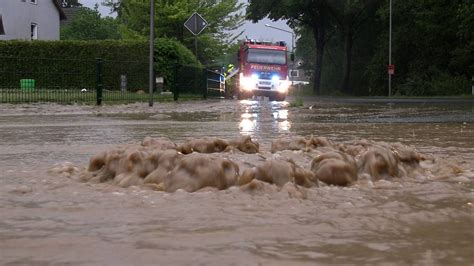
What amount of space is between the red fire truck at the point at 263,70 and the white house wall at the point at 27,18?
18847mm

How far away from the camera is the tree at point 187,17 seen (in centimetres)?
3250

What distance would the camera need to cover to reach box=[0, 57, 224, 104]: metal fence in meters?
16.8

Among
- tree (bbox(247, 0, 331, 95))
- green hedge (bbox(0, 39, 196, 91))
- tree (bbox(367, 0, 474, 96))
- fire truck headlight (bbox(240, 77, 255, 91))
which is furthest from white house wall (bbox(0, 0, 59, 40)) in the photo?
tree (bbox(367, 0, 474, 96))

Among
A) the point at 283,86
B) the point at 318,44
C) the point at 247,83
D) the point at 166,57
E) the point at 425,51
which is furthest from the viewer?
the point at 318,44

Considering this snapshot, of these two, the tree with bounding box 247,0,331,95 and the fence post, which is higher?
the tree with bounding box 247,0,331,95

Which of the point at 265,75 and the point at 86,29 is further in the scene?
the point at 86,29

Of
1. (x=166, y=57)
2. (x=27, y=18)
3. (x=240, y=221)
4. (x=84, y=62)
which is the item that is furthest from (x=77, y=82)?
(x=27, y=18)

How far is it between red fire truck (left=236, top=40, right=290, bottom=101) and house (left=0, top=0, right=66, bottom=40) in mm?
18016

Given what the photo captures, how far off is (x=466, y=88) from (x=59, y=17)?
1289 inches

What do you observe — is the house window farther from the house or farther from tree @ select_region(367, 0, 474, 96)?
tree @ select_region(367, 0, 474, 96)

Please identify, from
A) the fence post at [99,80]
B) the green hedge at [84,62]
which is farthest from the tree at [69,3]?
the fence post at [99,80]

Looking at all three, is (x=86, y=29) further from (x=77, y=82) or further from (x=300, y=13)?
(x=77, y=82)

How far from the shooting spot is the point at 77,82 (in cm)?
1845

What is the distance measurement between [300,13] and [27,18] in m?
23.8
